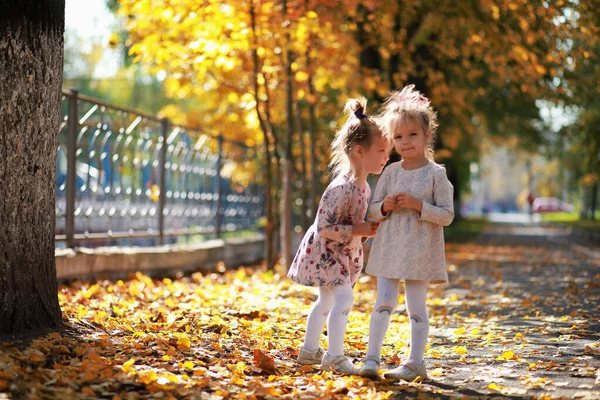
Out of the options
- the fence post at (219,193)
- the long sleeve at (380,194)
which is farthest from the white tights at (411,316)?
the fence post at (219,193)

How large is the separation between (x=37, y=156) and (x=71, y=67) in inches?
1907

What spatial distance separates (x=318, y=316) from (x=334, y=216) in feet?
2.16

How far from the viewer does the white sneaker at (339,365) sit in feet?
16.9

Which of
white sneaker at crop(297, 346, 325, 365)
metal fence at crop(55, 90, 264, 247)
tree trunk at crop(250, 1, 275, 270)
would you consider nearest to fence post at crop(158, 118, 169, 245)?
metal fence at crop(55, 90, 264, 247)

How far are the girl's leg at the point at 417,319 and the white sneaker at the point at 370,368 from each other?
0.74 feet

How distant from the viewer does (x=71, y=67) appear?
51.9m

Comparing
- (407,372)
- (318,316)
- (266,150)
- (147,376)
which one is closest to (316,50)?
(266,150)

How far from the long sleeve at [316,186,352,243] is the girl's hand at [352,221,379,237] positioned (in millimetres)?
36

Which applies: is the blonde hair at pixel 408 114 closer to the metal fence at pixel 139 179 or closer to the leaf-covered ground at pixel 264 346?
the leaf-covered ground at pixel 264 346

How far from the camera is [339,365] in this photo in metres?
5.17

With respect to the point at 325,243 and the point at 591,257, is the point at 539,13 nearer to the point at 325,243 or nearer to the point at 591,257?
the point at 591,257

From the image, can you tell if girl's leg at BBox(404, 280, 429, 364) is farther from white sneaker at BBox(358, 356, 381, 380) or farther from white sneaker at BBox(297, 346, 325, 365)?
white sneaker at BBox(297, 346, 325, 365)

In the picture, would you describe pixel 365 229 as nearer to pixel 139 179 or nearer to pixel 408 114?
pixel 408 114

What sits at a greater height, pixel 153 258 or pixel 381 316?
pixel 381 316
